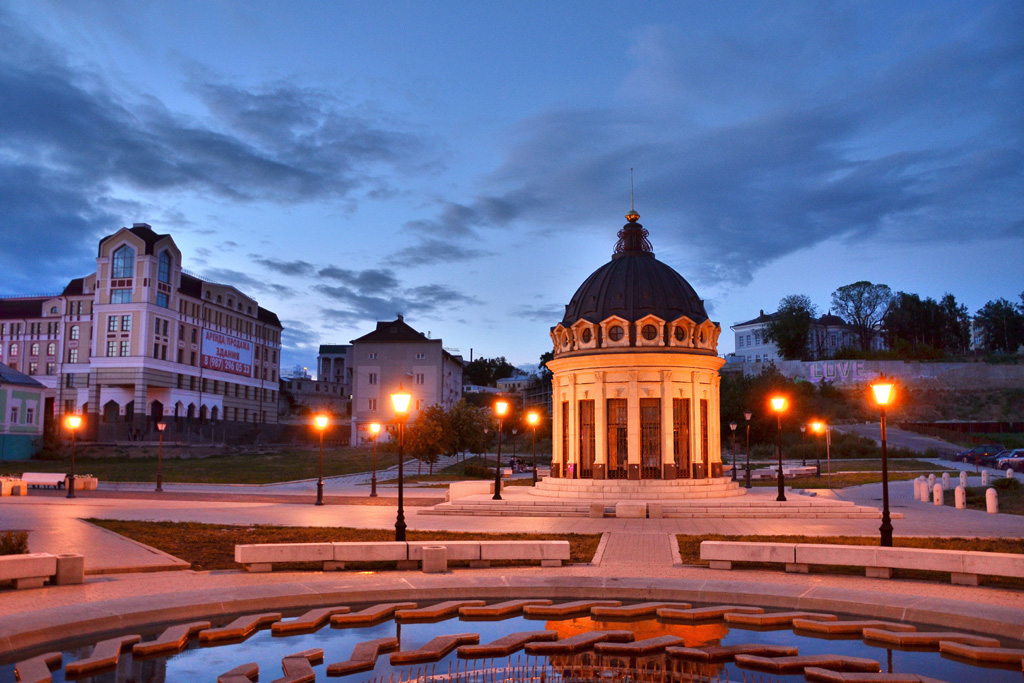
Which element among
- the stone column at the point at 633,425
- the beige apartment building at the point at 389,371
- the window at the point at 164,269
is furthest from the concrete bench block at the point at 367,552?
the beige apartment building at the point at 389,371

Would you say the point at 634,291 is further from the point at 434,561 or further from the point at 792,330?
the point at 792,330

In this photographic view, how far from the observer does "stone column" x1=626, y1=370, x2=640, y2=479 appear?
35062 mm

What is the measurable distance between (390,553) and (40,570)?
21.4ft

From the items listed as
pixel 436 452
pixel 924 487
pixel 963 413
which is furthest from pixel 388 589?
pixel 963 413

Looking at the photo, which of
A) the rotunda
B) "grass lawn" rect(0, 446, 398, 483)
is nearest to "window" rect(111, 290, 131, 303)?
"grass lawn" rect(0, 446, 398, 483)

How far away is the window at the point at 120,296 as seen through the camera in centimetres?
7725

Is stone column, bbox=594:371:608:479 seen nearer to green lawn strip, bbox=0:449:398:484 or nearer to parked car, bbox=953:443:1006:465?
green lawn strip, bbox=0:449:398:484

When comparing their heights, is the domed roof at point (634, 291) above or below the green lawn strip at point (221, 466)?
above

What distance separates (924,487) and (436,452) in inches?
1392

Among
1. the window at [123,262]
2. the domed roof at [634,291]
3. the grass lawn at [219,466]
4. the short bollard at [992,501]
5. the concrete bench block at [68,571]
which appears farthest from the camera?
the window at [123,262]

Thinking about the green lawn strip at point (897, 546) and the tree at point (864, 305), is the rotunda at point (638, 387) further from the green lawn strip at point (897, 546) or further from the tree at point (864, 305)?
the tree at point (864, 305)

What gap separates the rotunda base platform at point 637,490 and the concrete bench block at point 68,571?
867 inches

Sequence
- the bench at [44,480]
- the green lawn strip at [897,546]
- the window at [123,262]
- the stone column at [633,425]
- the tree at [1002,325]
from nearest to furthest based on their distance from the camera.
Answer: the green lawn strip at [897,546], the stone column at [633,425], the bench at [44,480], the window at [123,262], the tree at [1002,325]

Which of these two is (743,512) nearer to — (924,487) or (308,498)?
(924,487)
